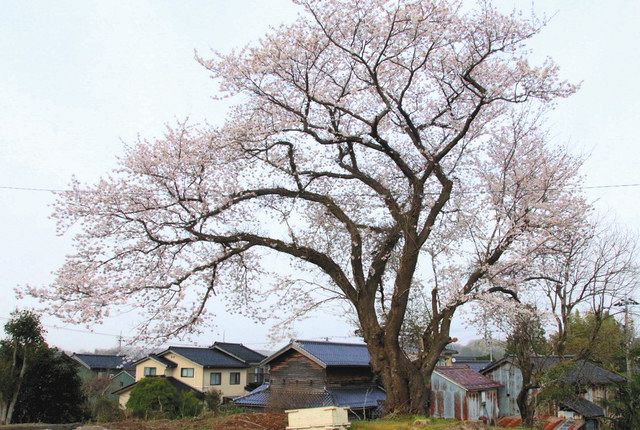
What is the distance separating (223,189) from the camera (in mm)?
10406

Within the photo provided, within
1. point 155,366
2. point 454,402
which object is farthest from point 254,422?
point 155,366

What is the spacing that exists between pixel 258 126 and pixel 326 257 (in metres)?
3.09

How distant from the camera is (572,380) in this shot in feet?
66.0

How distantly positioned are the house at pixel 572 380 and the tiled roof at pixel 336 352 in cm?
716

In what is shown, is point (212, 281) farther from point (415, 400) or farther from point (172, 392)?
point (172, 392)

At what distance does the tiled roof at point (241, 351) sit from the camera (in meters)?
40.1

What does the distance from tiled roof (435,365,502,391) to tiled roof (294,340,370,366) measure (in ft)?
12.7

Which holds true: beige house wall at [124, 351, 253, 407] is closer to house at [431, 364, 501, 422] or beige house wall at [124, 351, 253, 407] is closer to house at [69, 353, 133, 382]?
house at [69, 353, 133, 382]

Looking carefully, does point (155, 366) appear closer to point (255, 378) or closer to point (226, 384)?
point (226, 384)

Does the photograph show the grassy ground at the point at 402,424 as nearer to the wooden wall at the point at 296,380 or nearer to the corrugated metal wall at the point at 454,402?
the wooden wall at the point at 296,380

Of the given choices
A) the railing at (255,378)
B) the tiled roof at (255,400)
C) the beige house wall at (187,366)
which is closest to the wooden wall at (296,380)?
the tiled roof at (255,400)

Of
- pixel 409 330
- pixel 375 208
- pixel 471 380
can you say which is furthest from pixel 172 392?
pixel 375 208

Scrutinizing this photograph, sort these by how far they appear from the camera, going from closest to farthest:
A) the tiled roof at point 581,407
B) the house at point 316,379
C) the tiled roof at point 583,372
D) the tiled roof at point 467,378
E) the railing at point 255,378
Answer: the tiled roof at point 583,372 < the tiled roof at point 581,407 < the house at point 316,379 < the tiled roof at point 467,378 < the railing at point 255,378

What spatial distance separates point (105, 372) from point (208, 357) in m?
9.95
